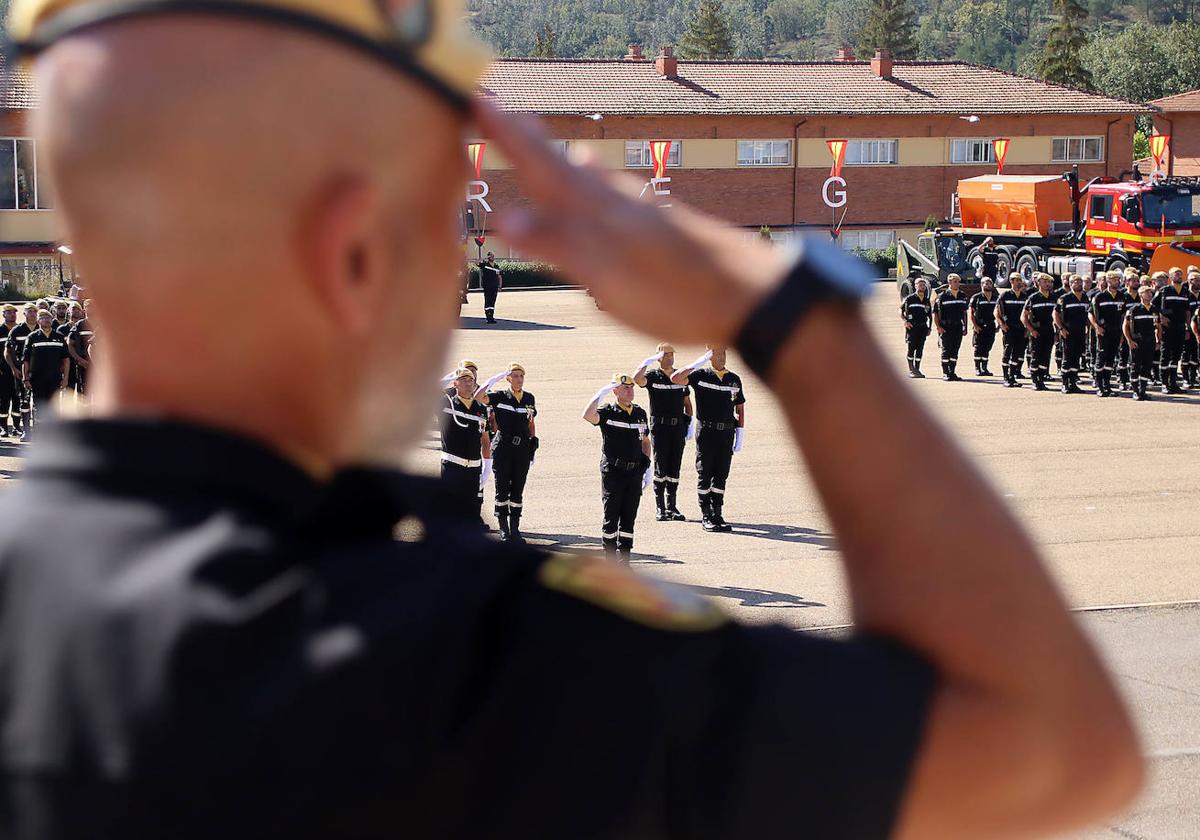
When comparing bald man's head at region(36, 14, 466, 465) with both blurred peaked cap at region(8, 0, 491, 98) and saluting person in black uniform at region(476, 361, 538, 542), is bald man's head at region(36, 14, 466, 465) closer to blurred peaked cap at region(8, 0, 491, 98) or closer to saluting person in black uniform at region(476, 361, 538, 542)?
blurred peaked cap at region(8, 0, 491, 98)

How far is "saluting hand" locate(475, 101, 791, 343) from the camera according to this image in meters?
1.12

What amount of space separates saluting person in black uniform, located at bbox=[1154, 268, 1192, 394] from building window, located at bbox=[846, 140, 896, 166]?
98.4 feet

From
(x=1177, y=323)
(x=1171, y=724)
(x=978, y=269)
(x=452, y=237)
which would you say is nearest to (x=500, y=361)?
(x=1177, y=323)

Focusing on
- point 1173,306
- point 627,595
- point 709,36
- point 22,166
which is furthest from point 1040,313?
point 709,36

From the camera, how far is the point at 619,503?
47.1ft

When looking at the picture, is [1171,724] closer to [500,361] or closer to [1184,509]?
[1184,509]

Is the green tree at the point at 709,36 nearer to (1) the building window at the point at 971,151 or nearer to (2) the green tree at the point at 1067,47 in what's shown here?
(2) the green tree at the point at 1067,47

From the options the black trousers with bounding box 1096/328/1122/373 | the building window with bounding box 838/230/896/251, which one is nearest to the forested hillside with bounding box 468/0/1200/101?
the building window with bounding box 838/230/896/251

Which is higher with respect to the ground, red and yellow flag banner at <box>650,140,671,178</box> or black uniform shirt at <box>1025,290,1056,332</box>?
red and yellow flag banner at <box>650,140,671,178</box>

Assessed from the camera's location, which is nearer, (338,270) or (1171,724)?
(338,270)

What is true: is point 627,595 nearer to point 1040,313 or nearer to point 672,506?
point 672,506

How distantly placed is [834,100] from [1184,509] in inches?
1614

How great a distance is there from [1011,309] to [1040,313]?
964 mm

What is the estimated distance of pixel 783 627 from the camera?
1.15 m
